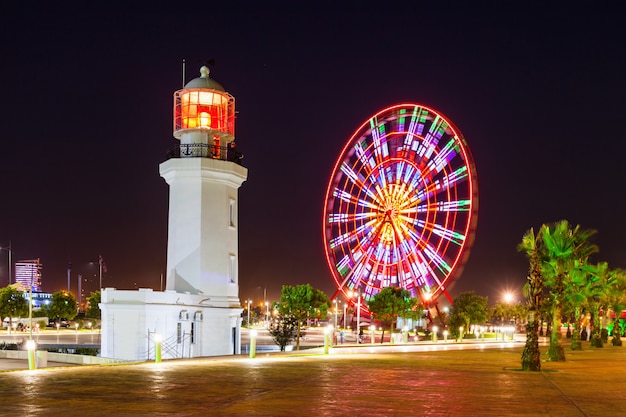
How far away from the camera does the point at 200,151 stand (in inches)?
1382

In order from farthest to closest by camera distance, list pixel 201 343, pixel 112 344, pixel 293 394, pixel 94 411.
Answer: pixel 201 343
pixel 112 344
pixel 293 394
pixel 94 411

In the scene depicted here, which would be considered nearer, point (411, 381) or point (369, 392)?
point (369, 392)

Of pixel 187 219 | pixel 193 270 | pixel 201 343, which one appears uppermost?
pixel 187 219

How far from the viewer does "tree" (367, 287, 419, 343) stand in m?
58.2

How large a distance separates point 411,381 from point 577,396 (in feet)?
11.2

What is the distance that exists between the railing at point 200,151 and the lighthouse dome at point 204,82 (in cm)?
241

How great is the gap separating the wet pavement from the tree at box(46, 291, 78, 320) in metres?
71.3

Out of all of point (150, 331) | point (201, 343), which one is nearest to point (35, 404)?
point (150, 331)

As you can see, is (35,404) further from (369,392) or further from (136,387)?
(369,392)

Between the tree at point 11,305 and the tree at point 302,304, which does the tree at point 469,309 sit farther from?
the tree at point 11,305

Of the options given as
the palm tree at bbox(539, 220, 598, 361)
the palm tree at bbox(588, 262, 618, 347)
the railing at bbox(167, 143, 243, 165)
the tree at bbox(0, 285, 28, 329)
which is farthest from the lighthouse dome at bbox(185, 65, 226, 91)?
the tree at bbox(0, 285, 28, 329)

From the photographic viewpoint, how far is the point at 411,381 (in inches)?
643

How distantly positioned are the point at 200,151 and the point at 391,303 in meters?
26.7

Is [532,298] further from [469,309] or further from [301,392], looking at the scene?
[469,309]
